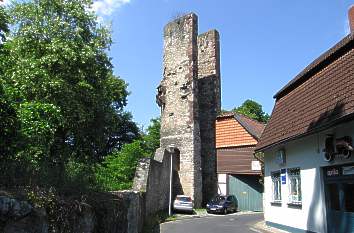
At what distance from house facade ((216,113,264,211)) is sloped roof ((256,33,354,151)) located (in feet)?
56.2

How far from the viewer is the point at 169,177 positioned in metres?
31.8

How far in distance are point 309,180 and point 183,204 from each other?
16292 mm

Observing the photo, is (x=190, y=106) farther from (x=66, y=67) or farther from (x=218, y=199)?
(x=66, y=67)

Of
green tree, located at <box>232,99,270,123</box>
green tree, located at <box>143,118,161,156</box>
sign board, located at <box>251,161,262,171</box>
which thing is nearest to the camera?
sign board, located at <box>251,161,262,171</box>

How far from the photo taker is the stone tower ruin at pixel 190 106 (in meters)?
34.8

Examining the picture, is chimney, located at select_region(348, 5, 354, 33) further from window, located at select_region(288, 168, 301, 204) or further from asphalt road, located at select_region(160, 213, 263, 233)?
asphalt road, located at select_region(160, 213, 263, 233)

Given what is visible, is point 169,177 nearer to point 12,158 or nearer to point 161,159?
point 161,159

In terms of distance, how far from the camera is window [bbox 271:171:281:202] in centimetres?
1948

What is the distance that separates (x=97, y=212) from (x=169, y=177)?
24437 millimetres

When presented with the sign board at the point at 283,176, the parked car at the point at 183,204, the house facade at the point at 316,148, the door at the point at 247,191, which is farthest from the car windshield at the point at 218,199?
the sign board at the point at 283,176

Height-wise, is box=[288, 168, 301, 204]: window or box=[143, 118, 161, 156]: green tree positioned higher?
box=[143, 118, 161, 156]: green tree

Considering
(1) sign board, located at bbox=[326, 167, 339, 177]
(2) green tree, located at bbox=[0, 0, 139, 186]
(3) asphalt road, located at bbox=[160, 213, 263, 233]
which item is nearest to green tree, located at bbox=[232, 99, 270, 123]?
(3) asphalt road, located at bbox=[160, 213, 263, 233]

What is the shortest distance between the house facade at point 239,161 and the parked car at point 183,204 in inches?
293

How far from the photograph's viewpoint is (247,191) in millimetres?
36719
